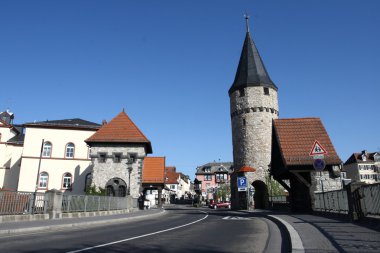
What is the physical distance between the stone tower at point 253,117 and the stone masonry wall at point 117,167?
11753 mm

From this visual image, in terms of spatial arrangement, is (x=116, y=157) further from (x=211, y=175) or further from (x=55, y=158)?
(x=211, y=175)

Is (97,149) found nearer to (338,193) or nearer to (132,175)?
(132,175)

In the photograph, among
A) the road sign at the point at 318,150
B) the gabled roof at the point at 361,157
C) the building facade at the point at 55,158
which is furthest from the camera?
the gabled roof at the point at 361,157

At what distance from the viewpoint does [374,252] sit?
5.65m

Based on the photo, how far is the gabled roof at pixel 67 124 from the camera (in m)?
41.7

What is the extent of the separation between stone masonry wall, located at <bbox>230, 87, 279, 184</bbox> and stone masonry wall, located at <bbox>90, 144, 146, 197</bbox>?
45.5 ft

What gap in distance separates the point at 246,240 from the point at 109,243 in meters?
3.74

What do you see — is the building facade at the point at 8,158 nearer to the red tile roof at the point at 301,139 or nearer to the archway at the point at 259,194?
the archway at the point at 259,194

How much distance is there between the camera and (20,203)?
46.4 feet

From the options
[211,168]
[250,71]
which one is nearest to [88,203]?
[250,71]

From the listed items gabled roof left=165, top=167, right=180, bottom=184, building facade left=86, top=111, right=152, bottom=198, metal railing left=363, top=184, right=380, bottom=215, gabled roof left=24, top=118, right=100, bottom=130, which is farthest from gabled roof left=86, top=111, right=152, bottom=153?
gabled roof left=165, top=167, right=180, bottom=184

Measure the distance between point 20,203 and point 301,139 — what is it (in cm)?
1671

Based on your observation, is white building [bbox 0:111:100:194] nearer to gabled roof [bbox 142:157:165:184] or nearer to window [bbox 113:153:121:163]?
gabled roof [bbox 142:157:165:184]

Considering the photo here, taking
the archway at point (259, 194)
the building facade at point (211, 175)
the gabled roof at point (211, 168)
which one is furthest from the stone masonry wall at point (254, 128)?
the gabled roof at point (211, 168)
